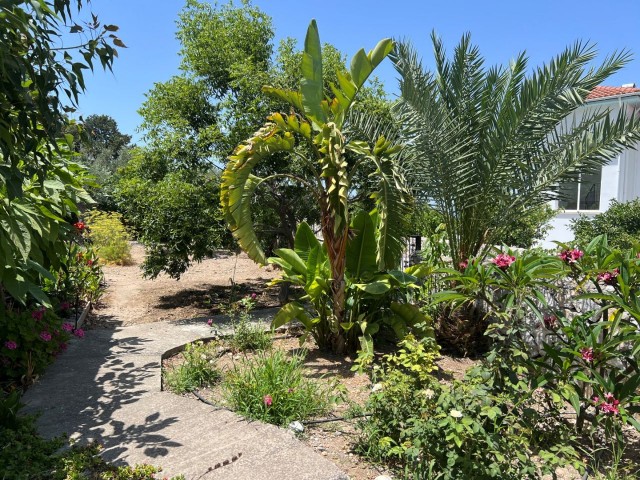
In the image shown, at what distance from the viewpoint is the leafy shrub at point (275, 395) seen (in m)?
4.28

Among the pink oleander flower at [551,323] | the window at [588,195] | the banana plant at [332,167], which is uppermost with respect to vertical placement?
the window at [588,195]

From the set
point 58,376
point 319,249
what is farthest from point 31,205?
point 319,249

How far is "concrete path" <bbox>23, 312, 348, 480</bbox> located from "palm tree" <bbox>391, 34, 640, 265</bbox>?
4.05 meters

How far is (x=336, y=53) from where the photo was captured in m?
9.48

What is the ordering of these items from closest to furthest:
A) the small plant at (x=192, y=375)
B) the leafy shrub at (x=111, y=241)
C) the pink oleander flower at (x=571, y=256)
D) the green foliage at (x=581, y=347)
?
the green foliage at (x=581, y=347) < the pink oleander flower at (x=571, y=256) < the small plant at (x=192, y=375) < the leafy shrub at (x=111, y=241)

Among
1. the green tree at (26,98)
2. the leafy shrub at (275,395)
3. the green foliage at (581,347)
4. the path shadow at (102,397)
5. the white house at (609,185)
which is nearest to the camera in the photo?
the green tree at (26,98)

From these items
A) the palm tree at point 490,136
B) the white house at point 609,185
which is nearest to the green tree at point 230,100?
the palm tree at point 490,136

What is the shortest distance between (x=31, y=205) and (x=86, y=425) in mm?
1824

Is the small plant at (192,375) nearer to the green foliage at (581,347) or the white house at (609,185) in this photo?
the green foliage at (581,347)

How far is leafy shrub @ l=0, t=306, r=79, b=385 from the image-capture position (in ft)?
16.0

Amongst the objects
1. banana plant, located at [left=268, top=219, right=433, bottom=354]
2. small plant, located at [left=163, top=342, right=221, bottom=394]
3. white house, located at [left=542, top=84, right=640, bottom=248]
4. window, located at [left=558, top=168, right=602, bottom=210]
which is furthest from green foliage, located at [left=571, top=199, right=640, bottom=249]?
small plant, located at [left=163, top=342, right=221, bottom=394]

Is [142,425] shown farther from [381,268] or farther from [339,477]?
[381,268]

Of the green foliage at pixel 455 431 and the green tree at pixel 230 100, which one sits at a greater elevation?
the green tree at pixel 230 100

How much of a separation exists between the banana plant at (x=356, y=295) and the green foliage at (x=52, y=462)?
10.2 feet
